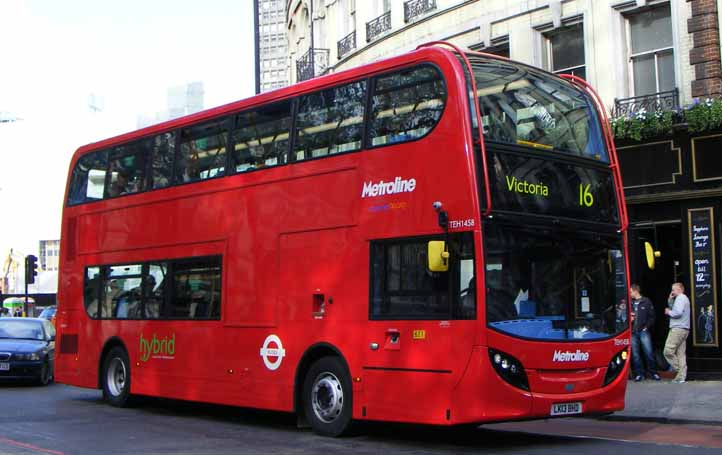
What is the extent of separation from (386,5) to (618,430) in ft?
55.3

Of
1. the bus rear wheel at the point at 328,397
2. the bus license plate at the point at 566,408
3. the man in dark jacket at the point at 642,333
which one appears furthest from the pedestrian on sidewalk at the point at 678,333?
the bus rear wheel at the point at 328,397

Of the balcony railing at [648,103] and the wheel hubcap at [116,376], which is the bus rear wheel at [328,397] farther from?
the balcony railing at [648,103]

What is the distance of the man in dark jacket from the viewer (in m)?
18.5

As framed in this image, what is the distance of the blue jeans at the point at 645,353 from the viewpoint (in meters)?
18.6

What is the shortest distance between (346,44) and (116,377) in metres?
15.2

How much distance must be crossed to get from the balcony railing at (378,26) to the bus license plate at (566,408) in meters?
17.2

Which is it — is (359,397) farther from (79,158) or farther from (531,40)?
(531,40)

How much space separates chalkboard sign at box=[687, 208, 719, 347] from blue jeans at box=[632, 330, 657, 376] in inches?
32.3

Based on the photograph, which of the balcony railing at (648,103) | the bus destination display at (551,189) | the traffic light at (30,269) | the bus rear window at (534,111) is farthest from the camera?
the traffic light at (30,269)

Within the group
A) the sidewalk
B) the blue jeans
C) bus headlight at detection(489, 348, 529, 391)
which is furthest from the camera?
the blue jeans

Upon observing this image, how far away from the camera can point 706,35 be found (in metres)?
18.9

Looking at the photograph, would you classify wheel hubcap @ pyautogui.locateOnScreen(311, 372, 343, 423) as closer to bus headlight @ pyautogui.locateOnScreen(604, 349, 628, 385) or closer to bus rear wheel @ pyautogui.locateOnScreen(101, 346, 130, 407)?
bus headlight @ pyautogui.locateOnScreen(604, 349, 628, 385)

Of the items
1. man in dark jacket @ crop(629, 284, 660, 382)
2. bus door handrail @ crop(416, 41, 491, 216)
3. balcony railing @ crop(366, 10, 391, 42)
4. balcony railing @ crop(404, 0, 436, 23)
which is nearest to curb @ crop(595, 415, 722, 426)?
man in dark jacket @ crop(629, 284, 660, 382)

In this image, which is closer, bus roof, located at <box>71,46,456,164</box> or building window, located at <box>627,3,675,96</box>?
bus roof, located at <box>71,46,456,164</box>
